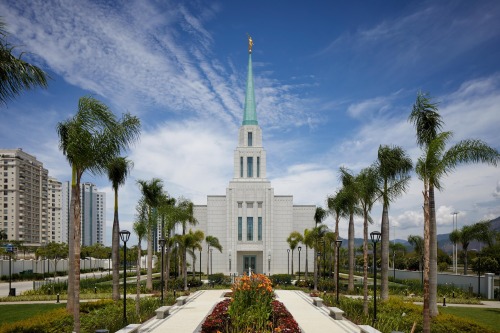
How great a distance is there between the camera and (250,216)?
183 feet

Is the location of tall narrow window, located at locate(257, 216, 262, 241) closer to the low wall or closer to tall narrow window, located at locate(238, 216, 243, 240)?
tall narrow window, located at locate(238, 216, 243, 240)

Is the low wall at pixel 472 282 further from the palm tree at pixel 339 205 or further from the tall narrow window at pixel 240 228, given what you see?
the tall narrow window at pixel 240 228

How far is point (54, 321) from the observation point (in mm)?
13352

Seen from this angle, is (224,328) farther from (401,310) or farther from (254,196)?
(254,196)

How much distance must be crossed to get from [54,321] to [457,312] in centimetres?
1925

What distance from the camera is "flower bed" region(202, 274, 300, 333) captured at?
44.0ft

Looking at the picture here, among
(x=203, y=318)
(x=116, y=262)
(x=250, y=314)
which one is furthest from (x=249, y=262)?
(x=250, y=314)

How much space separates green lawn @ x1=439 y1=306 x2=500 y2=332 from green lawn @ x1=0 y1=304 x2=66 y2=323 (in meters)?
20.9

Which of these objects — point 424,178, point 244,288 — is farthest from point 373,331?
point 424,178

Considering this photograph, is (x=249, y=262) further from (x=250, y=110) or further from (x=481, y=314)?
(x=481, y=314)

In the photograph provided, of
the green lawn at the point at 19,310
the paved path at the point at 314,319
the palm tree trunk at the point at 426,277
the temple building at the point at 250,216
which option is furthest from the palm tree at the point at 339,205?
the temple building at the point at 250,216

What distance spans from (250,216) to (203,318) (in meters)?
36.5

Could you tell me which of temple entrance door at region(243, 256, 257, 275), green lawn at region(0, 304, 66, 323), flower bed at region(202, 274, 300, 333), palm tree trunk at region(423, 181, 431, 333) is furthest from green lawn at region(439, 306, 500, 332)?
temple entrance door at region(243, 256, 257, 275)

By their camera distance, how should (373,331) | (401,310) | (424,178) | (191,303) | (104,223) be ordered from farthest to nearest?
(104,223), (191,303), (401,310), (373,331), (424,178)
